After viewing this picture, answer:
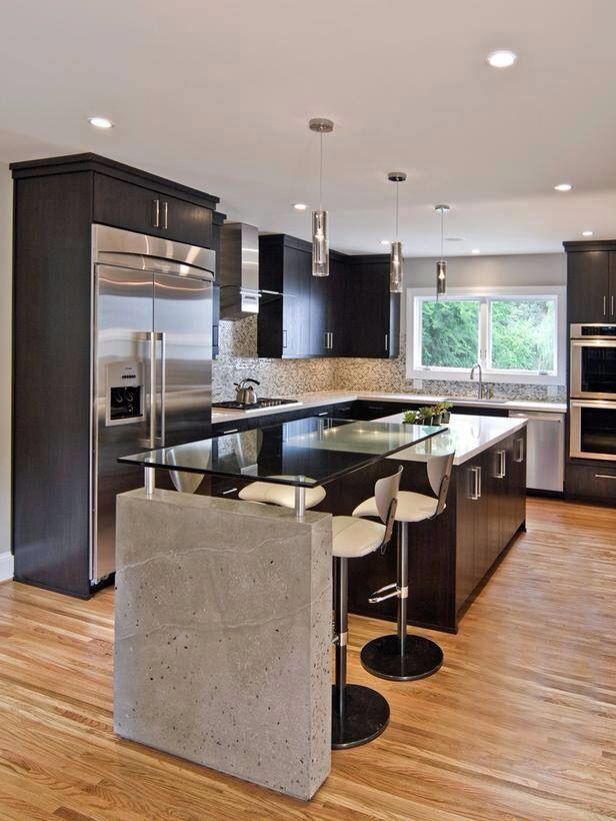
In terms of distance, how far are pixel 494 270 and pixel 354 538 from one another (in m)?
5.54

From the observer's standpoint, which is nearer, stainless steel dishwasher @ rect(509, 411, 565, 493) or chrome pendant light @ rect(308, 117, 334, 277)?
chrome pendant light @ rect(308, 117, 334, 277)

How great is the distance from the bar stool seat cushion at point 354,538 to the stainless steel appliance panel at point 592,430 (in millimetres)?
4319

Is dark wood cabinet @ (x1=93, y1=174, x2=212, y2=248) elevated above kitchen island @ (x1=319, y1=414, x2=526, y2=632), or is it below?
above

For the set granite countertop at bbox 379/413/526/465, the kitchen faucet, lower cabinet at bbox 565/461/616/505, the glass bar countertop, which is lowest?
lower cabinet at bbox 565/461/616/505

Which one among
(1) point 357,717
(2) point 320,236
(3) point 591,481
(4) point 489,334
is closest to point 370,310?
(4) point 489,334

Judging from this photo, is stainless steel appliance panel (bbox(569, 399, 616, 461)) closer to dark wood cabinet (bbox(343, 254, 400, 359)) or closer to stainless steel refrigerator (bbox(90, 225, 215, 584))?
dark wood cabinet (bbox(343, 254, 400, 359))

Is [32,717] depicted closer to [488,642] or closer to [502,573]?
[488,642]

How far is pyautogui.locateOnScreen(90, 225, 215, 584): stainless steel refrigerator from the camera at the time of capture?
3898mm

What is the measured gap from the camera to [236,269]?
5691 mm

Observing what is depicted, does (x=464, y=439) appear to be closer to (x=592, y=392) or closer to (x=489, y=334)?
(x=592, y=392)

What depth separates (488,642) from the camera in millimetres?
3381

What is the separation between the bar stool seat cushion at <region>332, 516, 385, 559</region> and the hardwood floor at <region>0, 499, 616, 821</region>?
704 mm

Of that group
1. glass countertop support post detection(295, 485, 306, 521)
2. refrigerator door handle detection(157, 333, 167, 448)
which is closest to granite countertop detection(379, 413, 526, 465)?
glass countertop support post detection(295, 485, 306, 521)

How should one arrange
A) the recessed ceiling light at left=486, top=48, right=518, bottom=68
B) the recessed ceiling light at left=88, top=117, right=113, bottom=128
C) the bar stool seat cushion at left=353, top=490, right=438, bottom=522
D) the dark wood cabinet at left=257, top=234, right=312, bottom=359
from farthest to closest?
the dark wood cabinet at left=257, top=234, right=312, bottom=359 < the recessed ceiling light at left=88, top=117, right=113, bottom=128 < the bar stool seat cushion at left=353, top=490, right=438, bottom=522 < the recessed ceiling light at left=486, top=48, right=518, bottom=68
